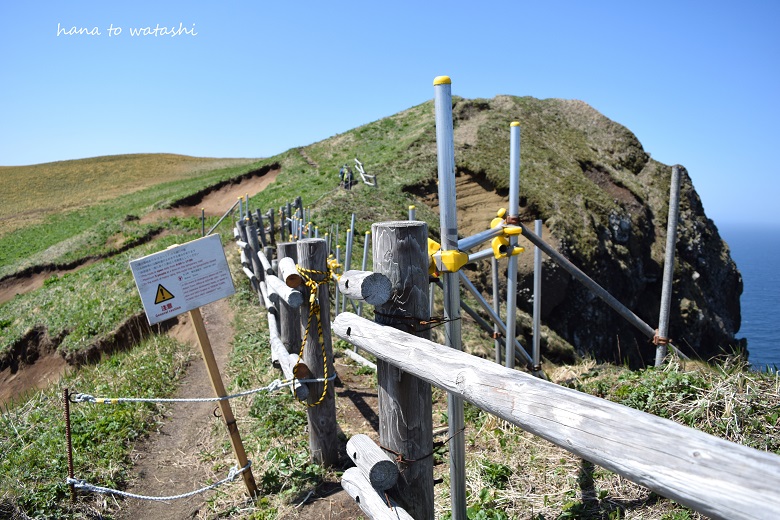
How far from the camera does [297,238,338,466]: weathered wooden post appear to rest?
4.45 meters

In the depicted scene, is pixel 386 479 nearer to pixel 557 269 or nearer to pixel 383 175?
pixel 557 269

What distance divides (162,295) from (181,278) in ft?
0.63

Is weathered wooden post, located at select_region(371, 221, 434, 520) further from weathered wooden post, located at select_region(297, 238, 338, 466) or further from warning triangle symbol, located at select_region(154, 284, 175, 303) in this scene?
warning triangle symbol, located at select_region(154, 284, 175, 303)

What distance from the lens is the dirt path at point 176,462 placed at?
15.0 feet

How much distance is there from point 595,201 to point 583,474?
20.7 m

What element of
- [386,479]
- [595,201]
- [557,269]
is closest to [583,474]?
[386,479]

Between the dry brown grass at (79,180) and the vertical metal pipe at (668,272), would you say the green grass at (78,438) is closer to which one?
the vertical metal pipe at (668,272)

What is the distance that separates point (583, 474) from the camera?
3770mm

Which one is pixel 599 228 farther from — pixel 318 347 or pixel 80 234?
pixel 80 234

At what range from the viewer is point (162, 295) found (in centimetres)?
399

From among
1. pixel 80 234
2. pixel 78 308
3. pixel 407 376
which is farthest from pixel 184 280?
pixel 80 234

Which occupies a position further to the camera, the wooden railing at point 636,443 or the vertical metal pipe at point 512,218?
the vertical metal pipe at point 512,218

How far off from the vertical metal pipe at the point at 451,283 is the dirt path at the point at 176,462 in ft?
8.32

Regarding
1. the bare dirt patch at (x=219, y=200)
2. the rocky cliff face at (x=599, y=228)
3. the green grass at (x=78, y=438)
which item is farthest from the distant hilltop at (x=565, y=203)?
the green grass at (x=78, y=438)
